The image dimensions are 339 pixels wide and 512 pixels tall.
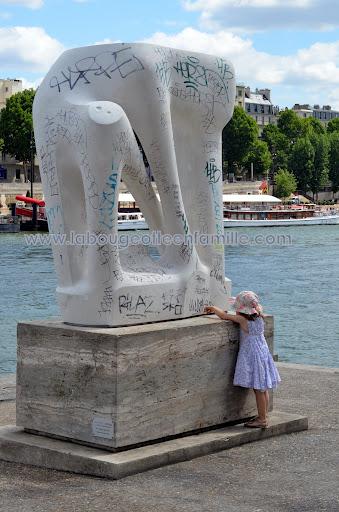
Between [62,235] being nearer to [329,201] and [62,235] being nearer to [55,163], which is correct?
[55,163]

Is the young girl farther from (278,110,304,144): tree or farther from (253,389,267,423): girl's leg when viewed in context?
(278,110,304,144): tree

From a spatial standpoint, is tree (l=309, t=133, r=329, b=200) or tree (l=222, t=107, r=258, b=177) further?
tree (l=309, t=133, r=329, b=200)

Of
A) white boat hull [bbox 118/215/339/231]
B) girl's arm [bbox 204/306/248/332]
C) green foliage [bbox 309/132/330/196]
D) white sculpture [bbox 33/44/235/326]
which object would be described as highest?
white sculpture [bbox 33/44/235/326]

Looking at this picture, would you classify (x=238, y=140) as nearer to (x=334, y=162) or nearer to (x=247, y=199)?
(x=334, y=162)

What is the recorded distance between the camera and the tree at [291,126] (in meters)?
136

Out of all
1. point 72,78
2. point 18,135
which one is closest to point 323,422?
point 72,78

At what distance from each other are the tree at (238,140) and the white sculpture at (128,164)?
9936 centimetres

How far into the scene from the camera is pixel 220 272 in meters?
8.93

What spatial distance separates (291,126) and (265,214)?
185ft

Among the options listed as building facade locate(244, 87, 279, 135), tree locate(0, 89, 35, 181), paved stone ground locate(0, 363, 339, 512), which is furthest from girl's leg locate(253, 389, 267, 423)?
building facade locate(244, 87, 279, 135)

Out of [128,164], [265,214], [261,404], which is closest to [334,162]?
[265,214]

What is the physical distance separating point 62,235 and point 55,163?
0.51 m

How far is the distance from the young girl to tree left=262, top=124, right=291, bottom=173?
117m

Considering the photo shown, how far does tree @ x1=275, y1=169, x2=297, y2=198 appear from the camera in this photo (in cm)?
10988
